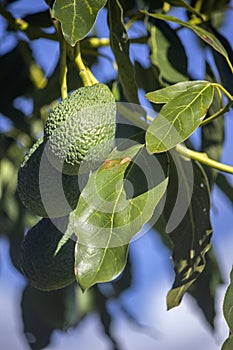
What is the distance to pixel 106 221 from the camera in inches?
A: 40.0

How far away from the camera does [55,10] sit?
101 cm

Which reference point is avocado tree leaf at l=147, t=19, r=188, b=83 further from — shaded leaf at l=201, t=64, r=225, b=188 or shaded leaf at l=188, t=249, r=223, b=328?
shaded leaf at l=188, t=249, r=223, b=328

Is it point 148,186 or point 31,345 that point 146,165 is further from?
point 31,345

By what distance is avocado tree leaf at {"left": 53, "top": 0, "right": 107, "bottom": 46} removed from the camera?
997mm

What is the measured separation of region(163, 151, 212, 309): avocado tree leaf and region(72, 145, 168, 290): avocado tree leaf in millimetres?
195

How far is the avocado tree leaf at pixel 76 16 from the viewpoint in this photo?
1.00 m

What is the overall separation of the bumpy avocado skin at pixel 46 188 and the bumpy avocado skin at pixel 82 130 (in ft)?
0.07

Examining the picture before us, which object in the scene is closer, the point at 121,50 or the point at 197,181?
the point at 121,50

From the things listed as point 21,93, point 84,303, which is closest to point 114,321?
point 84,303

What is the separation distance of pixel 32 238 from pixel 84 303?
743 mm

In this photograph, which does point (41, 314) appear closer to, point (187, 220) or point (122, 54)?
point (187, 220)

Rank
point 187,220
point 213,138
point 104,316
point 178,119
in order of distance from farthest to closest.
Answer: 1. point 104,316
2. point 213,138
3. point 187,220
4. point 178,119

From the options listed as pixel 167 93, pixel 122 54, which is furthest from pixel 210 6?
pixel 167 93

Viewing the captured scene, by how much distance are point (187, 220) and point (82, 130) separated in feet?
0.99
